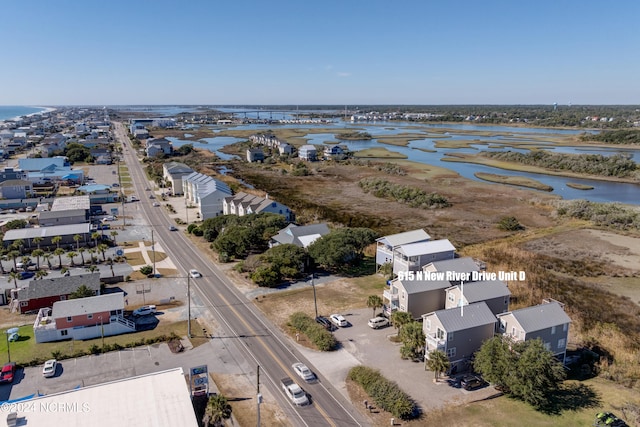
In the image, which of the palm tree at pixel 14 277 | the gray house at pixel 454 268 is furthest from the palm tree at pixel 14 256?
the gray house at pixel 454 268

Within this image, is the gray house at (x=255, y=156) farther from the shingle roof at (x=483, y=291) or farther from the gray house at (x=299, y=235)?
the shingle roof at (x=483, y=291)

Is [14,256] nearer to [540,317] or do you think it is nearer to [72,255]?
[72,255]

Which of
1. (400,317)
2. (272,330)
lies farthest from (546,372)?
(272,330)

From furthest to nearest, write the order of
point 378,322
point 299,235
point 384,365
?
point 299,235
point 378,322
point 384,365

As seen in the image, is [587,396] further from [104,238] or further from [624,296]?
[104,238]

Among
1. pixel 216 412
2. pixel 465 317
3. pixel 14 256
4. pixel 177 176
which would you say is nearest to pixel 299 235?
pixel 465 317
